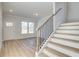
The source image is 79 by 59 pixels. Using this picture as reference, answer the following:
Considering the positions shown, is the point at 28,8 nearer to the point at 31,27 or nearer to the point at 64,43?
the point at 31,27

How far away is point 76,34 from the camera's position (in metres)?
2.13

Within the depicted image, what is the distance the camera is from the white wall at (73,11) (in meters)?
2.04

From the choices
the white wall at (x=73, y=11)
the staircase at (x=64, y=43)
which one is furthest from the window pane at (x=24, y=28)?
the white wall at (x=73, y=11)

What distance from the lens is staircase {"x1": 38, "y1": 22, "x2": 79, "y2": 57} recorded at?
1.88 meters

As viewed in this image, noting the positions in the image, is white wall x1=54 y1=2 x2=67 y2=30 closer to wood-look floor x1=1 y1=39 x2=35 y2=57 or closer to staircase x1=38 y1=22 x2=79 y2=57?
staircase x1=38 y1=22 x2=79 y2=57

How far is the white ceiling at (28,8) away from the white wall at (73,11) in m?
0.46

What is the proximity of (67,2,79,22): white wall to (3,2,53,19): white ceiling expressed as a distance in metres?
0.46

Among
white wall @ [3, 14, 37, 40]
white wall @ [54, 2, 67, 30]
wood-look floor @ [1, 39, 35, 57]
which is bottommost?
wood-look floor @ [1, 39, 35, 57]

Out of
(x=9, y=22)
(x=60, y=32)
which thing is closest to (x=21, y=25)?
(x=9, y=22)

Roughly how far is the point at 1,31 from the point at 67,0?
132 centimetres

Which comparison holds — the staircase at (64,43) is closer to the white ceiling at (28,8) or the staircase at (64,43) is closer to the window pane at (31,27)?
the window pane at (31,27)

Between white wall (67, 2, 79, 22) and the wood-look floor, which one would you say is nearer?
the wood-look floor

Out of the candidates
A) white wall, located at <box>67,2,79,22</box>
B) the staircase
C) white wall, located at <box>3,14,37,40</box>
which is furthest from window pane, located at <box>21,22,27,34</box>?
white wall, located at <box>67,2,79,22</box>

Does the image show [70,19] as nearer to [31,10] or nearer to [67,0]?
[67,0]
